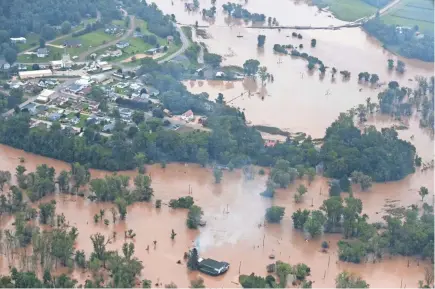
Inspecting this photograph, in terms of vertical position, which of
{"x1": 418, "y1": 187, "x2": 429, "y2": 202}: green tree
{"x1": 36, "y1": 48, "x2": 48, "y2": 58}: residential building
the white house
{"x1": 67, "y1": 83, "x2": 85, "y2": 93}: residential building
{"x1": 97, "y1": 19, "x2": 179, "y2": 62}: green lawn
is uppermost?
the white house

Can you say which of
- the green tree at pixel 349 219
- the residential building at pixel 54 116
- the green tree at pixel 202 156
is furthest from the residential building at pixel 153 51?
the green tree at pixel 349 219

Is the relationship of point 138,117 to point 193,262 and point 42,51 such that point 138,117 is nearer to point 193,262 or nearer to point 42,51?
point 42,51

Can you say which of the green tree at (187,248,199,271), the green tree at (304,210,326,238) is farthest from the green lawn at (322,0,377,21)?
the green tree at (187,248,199,271)

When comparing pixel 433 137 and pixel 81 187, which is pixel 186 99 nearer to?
pixel 81 187

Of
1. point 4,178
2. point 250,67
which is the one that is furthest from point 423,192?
point 4,178

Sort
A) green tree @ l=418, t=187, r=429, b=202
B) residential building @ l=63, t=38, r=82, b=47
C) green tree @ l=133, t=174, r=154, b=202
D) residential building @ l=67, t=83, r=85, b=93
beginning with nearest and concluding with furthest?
green tree @ l=133, t=174, r=154, b=202
green tree @ l=418, t=187, r=429, b=202
residential building @ l=67, t=83, r=85, b=93
residential building @ l=63, t=38, r=82, b=47

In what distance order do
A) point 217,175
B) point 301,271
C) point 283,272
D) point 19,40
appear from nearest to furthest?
point 283,272 → point 301,271 → point 217,175 → point 19,40

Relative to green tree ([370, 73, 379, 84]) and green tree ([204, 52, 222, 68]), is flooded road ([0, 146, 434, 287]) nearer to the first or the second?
green tree ([370, 73, 379, 84])
